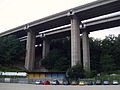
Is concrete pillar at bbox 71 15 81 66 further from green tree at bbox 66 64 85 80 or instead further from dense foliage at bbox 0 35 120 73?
dense foliage at bbox 0 35 120 73

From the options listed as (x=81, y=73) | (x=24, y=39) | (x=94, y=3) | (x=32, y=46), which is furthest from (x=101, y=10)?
(x=24, y=39)

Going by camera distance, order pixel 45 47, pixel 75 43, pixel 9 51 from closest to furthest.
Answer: pixel 75 43
pixel 9 51
pixel 45 47

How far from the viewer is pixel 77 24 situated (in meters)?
50.3

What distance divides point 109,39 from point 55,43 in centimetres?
2758

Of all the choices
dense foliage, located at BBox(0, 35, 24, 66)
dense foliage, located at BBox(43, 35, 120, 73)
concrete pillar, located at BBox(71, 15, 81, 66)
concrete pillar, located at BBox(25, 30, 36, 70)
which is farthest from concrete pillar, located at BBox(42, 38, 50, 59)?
concrete pillar, located at BBox(71, 15, 81, 66)

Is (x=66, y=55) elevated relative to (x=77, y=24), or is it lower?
lower

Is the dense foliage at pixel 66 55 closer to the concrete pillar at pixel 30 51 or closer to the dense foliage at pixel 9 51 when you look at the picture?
the dense foliage at pixel 9 51

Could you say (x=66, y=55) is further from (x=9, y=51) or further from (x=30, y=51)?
(x=9, y=51)

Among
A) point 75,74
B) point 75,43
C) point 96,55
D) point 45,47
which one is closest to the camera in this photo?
point 75,74

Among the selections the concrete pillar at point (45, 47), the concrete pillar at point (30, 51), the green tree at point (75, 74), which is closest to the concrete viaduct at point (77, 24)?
the concrete pillar at point (30, 51)

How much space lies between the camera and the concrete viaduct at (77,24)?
4506 cm

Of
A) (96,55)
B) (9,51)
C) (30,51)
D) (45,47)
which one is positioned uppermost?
(45,47)

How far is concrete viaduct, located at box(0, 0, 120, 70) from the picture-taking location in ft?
148

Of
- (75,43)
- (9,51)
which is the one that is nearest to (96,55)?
(75,43)
